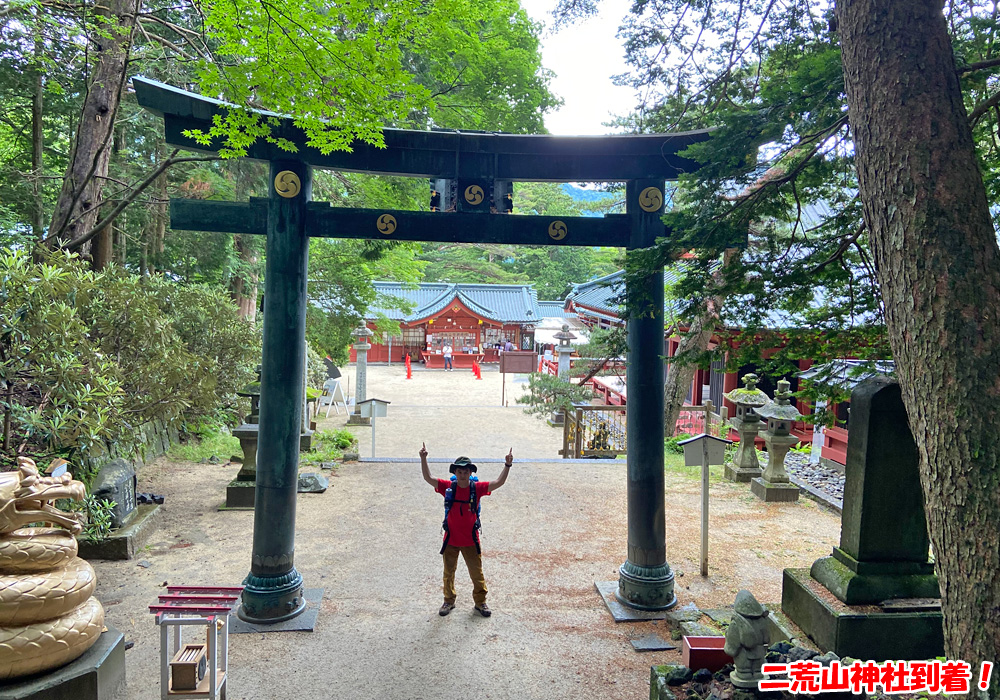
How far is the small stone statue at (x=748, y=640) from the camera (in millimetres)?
3461

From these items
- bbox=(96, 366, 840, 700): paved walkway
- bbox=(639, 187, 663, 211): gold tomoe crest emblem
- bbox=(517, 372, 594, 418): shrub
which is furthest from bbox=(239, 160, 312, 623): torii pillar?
bbox=(517, 372, 594, 418): shrub

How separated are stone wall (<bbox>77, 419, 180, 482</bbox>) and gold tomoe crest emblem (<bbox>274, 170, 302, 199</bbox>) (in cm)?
284

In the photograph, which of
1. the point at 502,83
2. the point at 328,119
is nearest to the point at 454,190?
the point at 328,119

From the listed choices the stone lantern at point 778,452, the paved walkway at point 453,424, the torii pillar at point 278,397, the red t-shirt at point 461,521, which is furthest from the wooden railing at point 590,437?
the torii pillar at point 278,397

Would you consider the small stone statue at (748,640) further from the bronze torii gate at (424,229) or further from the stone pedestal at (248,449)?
the stone pedestal at (248,449)

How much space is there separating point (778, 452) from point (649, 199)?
5949mm

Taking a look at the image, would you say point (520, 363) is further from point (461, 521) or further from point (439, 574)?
point (461, 521)

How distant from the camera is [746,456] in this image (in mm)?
10961

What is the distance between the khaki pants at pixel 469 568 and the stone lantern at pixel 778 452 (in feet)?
19.8

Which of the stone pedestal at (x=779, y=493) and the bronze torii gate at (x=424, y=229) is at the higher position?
the bronze torii gate at (x=424, y=229)

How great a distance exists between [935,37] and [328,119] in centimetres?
438

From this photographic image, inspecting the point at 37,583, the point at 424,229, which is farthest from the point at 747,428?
the point at 37,583

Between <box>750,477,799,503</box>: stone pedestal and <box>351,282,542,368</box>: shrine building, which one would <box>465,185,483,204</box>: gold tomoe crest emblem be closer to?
<box>750,477,799,503</box>: stone pedestal

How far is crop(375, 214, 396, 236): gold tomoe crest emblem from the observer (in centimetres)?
562
